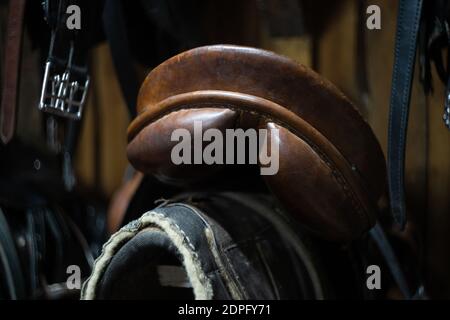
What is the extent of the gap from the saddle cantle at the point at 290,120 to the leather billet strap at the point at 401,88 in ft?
0.11

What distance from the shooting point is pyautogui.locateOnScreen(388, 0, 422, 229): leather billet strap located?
52 centimetres

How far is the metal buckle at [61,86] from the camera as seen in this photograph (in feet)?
1.96

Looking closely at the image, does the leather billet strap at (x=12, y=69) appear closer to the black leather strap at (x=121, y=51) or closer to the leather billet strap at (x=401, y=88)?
the black leather strap at (x=121, y=51)

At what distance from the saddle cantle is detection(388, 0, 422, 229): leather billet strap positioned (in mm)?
32

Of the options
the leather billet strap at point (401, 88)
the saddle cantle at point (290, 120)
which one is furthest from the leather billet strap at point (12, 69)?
the leather billet strap at point (401, 88)

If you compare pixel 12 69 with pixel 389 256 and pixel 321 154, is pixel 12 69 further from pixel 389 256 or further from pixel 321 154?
pixel 389 256

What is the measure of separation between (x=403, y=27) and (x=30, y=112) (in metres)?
0.57

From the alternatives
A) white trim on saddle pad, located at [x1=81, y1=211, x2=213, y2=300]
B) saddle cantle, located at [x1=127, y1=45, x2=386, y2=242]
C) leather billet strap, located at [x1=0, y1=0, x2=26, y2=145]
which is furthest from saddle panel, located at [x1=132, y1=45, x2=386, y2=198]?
leather billet strap, located at [x1=0, y1=0, x2=26, y2=145]

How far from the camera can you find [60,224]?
0.82m

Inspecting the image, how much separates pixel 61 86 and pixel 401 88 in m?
0.38

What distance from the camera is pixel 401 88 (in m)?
0.53

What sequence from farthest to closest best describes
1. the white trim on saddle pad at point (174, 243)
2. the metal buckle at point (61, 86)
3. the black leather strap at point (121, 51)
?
the black leather strap at point (121, 51), the metal buckle at point (61, 86), the white trim on saddle pad at point (174, 243)

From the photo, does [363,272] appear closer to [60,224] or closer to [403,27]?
[403,27]

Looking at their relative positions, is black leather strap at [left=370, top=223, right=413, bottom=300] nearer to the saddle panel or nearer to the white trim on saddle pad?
the saddle panel
